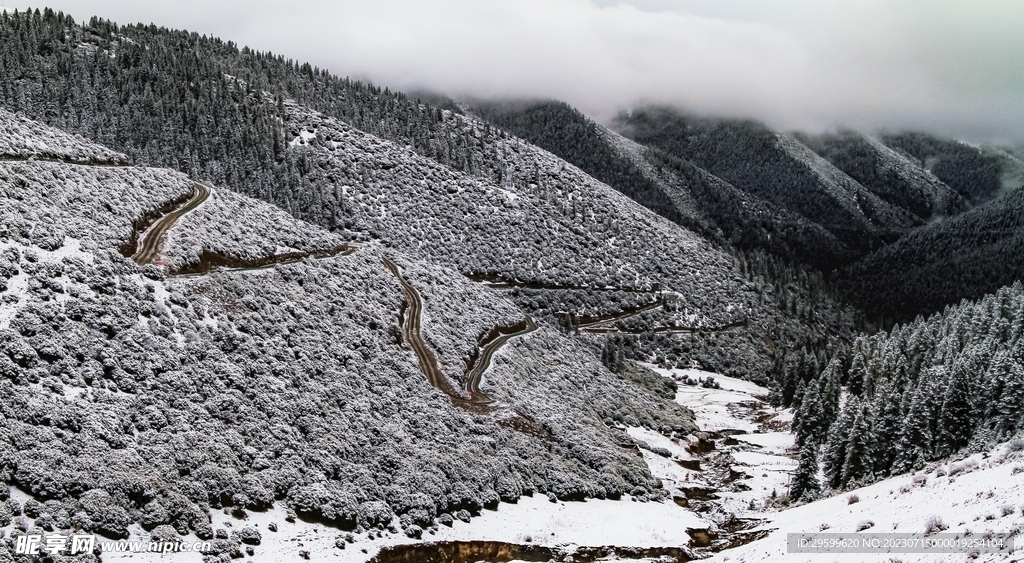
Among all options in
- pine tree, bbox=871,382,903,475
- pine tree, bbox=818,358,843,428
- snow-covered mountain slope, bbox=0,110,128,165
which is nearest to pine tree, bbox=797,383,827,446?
pine tree, bbox=818,358,843,428

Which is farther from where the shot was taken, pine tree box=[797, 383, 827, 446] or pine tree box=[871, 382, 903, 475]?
pine tree box=[797, 383, 827, 446]

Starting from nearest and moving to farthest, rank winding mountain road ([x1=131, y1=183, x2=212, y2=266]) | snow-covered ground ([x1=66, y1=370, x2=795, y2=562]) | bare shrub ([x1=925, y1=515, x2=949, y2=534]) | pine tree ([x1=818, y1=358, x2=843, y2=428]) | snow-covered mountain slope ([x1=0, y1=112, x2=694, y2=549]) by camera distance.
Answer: bare shrub ([x1=925, y1=515, x2=949, y2=534]) → snow-covered mountain slope ([x1=0, y1=112, x2=694, y2=549]) → snow-covered ground ([x1=66, y1=370, x2=795, y2=562]) → winding mountain road ([x1=131, y1=183, x2=212, y2=266]) → pine tree ([x1=818, y1=358, x2=843, y2=428])

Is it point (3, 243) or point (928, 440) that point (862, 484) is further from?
point (3, 243)

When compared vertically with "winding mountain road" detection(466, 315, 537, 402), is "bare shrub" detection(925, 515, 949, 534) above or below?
above

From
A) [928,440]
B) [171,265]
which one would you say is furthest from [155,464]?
[928,440]

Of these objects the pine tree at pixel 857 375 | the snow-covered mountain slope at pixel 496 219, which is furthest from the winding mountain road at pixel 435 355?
the pine tree at pixel 857 375

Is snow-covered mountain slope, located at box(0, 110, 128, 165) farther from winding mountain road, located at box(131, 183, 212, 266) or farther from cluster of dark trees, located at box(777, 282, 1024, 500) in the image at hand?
cluster of dark trees, located at box(777, 282, 1024, 500)

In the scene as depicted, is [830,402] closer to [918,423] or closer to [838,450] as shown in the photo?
[838,450]

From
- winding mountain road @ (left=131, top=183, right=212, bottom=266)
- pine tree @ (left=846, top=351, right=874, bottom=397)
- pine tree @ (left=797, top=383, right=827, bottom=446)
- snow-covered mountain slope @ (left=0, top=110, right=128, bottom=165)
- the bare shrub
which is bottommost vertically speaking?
pine tree @ (left=797, top=383, right=827, bottom=446)
